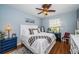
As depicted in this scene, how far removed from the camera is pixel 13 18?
53.5 inches

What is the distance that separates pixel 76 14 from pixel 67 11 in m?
0.14

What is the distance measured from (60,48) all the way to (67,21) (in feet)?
1.49

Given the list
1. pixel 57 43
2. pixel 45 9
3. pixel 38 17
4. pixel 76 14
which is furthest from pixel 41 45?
pixel 76 14

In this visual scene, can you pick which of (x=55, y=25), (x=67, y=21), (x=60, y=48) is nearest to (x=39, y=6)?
(x=55, y=25)

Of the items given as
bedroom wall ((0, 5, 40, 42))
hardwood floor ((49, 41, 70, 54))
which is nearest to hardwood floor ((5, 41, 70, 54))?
hardwood floor ((49, 41, 70, 54))

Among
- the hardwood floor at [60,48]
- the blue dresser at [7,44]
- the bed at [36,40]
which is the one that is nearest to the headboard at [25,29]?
the bed at [36,40]

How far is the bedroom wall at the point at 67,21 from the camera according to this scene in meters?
1.32

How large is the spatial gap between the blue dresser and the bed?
0.47ft

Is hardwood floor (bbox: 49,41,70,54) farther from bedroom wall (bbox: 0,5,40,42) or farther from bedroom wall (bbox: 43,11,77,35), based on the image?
bedroom wall (bbox: 0,5,40,42)

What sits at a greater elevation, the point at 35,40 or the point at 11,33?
the point at 11,33

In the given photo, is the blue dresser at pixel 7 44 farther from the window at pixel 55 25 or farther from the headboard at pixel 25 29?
the window at pixel 55 25

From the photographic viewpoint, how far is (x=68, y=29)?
4.50 feet

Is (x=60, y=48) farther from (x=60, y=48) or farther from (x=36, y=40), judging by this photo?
(x=36, y=40)
